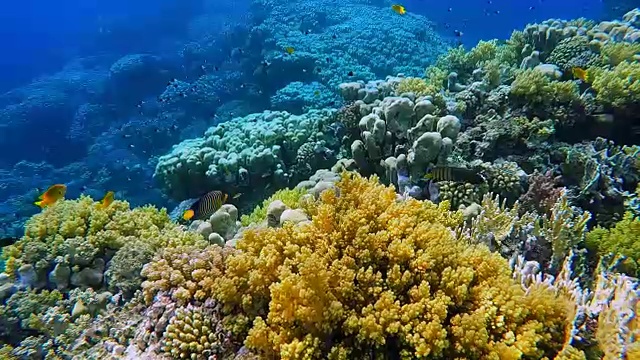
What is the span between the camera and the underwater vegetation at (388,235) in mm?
2432

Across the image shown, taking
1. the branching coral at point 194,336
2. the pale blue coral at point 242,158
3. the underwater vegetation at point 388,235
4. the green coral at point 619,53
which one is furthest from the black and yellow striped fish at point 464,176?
the green coral at point 619,53

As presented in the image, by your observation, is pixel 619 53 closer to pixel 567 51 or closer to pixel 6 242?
pixel 567 51

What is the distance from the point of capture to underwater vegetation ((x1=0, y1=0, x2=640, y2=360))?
243cm

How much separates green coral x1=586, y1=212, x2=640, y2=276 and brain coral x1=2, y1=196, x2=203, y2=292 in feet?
15.1

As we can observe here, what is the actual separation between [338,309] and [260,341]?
0.57 meters

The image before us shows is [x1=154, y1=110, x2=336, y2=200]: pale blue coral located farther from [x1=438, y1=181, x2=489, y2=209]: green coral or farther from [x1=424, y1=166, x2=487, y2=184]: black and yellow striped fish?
[x1=438, y1=181, x2=489, y2=209]: green coral

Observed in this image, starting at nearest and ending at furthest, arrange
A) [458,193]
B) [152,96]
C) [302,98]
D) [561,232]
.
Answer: [561,232] < [458,193] < [302,98] < [152,96]

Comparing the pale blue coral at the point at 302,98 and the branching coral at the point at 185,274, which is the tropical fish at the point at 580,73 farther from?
the pale blue coral at the point at 302,98

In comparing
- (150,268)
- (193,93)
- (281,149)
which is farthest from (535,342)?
(193,93)

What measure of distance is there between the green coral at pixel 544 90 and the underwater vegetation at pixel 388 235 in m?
0.03

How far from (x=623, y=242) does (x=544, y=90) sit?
2.95 m

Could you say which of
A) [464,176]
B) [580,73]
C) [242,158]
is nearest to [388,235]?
[464,176]

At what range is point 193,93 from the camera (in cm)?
1838

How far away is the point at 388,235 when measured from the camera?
2754 mm
